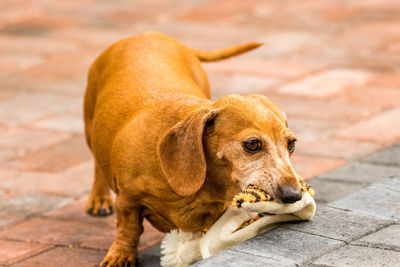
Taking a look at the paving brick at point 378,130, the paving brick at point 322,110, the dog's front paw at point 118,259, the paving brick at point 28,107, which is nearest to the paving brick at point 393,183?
the dog's front paw at point 118,259

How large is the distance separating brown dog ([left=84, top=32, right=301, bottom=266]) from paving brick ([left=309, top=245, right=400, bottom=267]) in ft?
0.98

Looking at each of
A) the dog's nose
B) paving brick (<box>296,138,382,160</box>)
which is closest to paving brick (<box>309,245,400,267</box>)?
the dog's nose

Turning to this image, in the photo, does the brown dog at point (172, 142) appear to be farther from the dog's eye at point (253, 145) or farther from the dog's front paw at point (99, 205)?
the dog's front paw at point (99, 205)

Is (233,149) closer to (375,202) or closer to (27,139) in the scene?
(375,202)

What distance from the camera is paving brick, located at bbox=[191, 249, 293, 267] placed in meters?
3.51

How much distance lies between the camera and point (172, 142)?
12.6ft

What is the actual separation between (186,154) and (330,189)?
1856 millimetres

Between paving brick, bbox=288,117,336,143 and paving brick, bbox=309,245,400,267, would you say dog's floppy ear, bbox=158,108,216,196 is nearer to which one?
paving brick, bbox=309,245,400,267

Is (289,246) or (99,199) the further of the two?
(99,199)

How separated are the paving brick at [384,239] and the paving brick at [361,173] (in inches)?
63.5

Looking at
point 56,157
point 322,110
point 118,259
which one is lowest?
point 56,157

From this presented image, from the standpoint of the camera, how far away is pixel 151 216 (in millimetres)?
4324

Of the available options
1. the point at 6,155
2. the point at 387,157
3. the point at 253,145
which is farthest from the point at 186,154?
the point at 6,155

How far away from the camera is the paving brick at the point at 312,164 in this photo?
19.0ft
